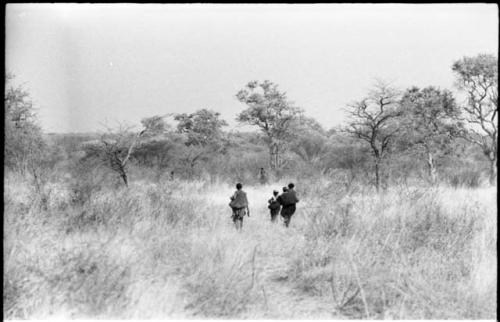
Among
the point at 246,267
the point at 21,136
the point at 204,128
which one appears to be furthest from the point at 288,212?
the point at 204,128

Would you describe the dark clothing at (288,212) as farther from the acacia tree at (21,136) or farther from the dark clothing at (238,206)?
the acacia tree at (21,136)

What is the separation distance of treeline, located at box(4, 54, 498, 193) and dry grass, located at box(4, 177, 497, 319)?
2.60 m

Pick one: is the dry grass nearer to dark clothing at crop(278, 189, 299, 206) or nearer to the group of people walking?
the group of people walking

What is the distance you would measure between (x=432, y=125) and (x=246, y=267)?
17548 mm

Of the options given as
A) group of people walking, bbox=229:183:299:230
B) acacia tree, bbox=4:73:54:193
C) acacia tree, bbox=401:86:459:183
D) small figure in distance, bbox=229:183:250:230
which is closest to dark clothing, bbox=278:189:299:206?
group of people walking, bbox=229:183:299:230

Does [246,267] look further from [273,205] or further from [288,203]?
[273,205]

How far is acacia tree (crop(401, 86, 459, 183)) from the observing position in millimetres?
19094

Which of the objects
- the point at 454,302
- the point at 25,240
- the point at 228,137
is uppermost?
the point at 228,137

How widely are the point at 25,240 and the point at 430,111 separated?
63.2 ft

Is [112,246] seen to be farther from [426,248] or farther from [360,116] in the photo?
[360,116]

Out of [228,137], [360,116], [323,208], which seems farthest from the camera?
[228,137]

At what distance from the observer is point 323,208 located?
7195 mm

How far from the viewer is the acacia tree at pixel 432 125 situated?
62.6 feet

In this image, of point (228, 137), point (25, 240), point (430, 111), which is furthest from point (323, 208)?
point (228, 137)
